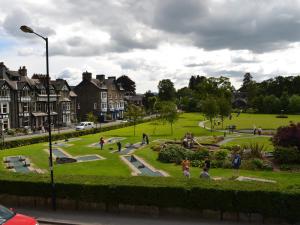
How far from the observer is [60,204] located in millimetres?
19891

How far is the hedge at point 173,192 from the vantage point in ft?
55.7

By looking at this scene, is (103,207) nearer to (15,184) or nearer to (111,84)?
(15,184)

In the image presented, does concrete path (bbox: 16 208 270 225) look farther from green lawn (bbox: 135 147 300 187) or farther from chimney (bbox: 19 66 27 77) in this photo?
chimney (bbox: 19 66 27 77)

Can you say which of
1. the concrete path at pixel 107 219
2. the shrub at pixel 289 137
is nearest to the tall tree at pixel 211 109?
the shrub at pixel 289 137

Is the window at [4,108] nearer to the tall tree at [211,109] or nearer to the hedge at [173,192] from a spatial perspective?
the tall tree at [211,109]

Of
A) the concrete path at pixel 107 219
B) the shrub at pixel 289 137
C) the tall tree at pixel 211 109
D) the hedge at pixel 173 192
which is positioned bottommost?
the concrete path at pixel 107 219

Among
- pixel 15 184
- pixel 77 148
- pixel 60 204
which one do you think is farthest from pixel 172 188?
pixel 77 148

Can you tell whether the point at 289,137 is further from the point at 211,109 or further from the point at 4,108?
the point at 4,108

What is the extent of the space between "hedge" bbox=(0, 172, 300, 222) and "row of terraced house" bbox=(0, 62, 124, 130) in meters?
53.6

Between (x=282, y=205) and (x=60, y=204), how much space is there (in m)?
10.2

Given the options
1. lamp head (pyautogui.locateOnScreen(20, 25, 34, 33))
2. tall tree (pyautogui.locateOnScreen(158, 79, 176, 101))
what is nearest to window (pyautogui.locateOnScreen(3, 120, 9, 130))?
lamp head (pyautogui.locateOnScreen(20, 25, 34, 33))

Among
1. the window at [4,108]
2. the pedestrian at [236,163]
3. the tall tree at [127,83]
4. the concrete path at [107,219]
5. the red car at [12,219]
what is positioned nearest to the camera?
the red car at [12,219]

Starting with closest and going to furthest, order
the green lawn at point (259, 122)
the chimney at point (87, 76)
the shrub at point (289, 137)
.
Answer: the shrub at point (289, 137) < the green lawn at point (259, 122) < the chimney at point (87, 76)

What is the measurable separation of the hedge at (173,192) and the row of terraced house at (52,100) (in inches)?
2111
